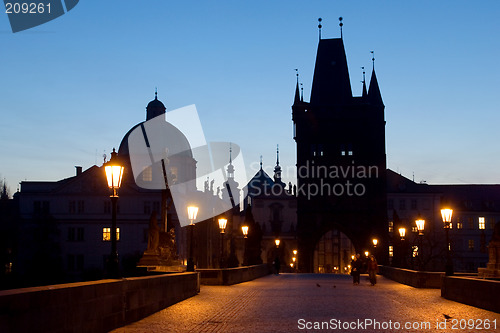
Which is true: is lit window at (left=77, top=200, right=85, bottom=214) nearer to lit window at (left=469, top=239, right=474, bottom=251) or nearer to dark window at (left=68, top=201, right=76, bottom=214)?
dark window at (left=68, top=201, right=76, bottom=214)

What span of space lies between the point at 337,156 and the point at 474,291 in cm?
7052

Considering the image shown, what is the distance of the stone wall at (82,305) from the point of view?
912 cm

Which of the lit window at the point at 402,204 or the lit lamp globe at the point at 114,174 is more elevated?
the lit window at the point at 402,204

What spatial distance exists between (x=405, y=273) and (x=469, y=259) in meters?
74.7

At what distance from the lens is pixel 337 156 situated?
89.6 meters

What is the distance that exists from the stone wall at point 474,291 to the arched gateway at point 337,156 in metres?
64.0

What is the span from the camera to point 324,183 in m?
88.7

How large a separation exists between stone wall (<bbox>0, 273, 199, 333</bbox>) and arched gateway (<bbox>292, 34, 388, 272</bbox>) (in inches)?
2737

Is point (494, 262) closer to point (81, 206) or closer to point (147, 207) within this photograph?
point (147, 207)

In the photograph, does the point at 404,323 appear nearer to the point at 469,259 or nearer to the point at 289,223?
the point at 469,259

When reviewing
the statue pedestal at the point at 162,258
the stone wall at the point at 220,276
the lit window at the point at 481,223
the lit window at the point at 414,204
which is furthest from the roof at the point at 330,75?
the statue pedestal at the point at 162,258

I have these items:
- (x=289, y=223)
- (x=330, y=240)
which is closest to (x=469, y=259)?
(x=330, y=240)

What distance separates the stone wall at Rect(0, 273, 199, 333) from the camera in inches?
359

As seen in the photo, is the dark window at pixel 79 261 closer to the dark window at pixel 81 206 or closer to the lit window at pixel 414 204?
the dark window at pixel 81 206
